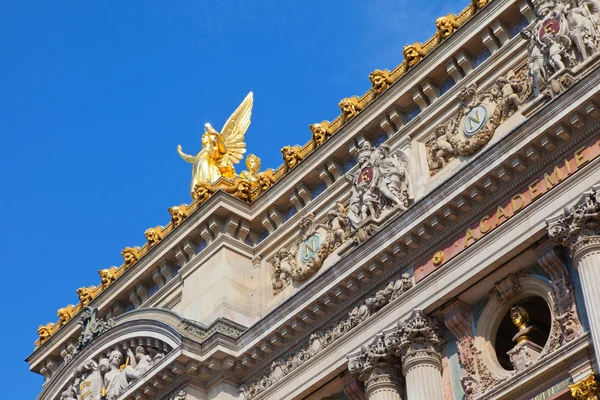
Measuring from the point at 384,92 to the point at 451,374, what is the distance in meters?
6.60

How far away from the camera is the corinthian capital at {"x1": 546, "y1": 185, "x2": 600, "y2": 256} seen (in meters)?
18.8

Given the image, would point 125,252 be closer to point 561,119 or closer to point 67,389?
point 67,389

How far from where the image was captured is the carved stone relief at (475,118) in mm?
22141

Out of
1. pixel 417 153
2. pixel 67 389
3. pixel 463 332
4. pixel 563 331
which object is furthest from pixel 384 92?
pixel 67 389

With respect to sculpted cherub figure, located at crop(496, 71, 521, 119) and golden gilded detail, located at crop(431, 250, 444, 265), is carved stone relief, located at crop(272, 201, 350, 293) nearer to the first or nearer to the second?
golden gilded detail, located at crop(431, 250, 444, 265)

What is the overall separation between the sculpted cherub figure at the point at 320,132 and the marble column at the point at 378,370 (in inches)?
224

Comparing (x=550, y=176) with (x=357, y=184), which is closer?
(x=550, y=176)

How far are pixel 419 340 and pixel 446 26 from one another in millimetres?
6685

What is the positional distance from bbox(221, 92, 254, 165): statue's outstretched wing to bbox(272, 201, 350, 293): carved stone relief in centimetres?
414

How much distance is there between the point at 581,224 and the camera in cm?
1894

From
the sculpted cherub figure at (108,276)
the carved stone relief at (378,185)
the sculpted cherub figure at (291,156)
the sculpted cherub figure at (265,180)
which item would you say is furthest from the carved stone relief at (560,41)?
the sculpted cherub figure at (108,276)

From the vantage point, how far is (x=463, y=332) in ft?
68.1

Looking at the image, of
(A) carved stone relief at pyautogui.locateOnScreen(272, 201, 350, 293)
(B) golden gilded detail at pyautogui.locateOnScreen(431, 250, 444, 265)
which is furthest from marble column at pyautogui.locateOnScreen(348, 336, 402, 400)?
(A) carved stone relief at pyautogui.locateOnScreen(272, 201, 350, 293)

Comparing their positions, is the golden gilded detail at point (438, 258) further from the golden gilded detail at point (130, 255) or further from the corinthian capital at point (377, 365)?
the golden gilded detail at point (130, 255)
